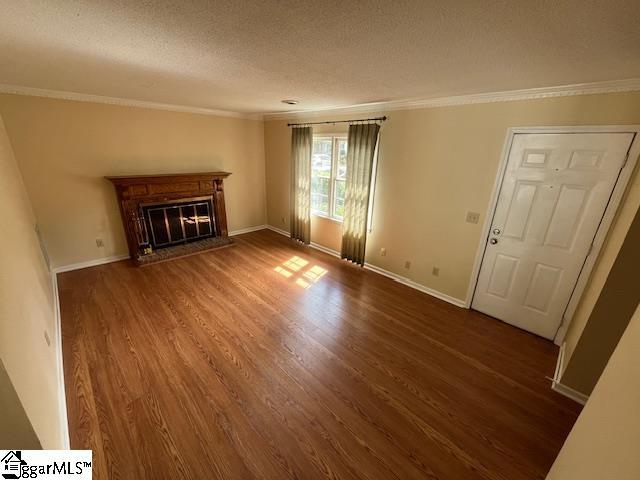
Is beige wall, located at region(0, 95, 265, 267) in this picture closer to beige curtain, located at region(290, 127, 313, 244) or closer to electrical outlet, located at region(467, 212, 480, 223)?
beige curtain, located at region(290, 127, 313, 244)

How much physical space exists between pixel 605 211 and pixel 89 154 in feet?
19.2

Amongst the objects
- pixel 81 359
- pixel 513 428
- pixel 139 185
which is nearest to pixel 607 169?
pixel 513 428

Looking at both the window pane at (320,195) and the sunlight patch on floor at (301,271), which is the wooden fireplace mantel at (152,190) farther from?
the sunlight patch on floor at (301,271)

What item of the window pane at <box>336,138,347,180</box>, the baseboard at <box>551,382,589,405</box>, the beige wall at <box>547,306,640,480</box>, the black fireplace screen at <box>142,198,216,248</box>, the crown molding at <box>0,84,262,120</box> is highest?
the crown molding at <box>0,84,262,120</box>

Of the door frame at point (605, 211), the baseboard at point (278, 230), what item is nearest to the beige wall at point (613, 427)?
the door frame at point (605, 211)

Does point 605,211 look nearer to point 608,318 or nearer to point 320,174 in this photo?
point 608,318

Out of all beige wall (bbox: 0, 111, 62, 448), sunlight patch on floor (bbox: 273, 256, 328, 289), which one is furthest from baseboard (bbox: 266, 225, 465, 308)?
beige wall (bbox: 0, 111, 62, 448)

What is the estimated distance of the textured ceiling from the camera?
3.57 feet

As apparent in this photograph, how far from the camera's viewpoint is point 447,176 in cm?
300

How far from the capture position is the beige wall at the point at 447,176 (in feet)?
6.98

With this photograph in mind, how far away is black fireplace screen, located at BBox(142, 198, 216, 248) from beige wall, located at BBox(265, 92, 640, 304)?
306 centimetres

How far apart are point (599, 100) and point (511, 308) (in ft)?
6.68

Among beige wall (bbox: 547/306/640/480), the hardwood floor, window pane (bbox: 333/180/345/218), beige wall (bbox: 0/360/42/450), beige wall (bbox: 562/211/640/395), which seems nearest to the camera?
beige wall (bbox: 547/306/640/480)

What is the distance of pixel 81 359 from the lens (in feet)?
7.08
